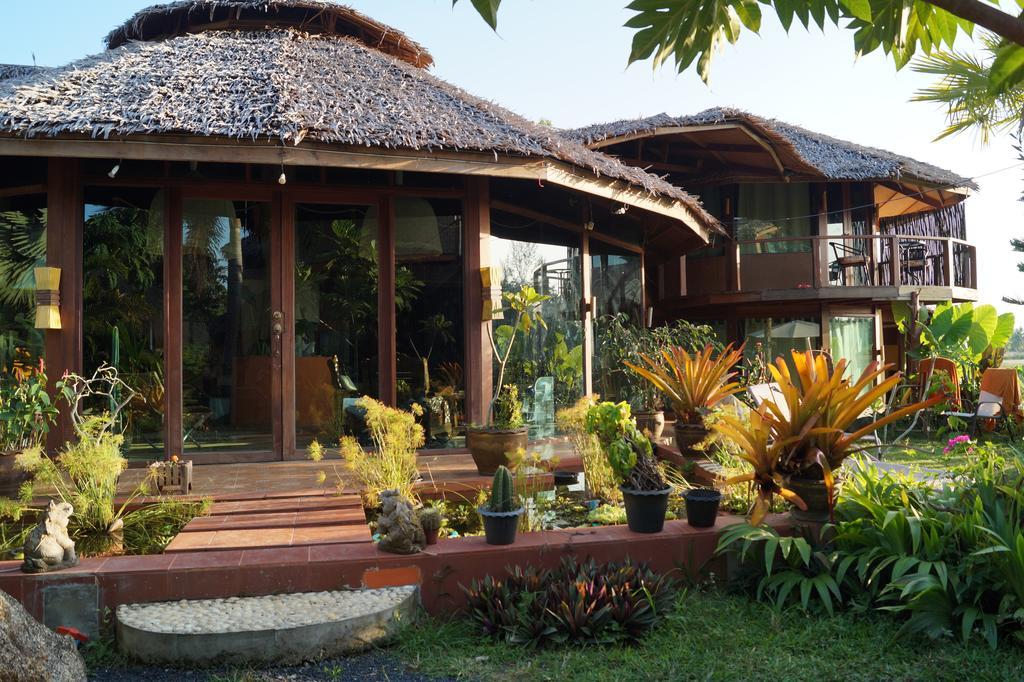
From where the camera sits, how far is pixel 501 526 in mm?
3893

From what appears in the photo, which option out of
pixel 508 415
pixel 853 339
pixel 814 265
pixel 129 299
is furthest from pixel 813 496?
pixel 853 339

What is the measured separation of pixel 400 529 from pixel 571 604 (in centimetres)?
94

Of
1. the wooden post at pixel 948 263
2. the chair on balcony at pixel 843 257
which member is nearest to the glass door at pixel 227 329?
the chair on balcony at pixel 843 257

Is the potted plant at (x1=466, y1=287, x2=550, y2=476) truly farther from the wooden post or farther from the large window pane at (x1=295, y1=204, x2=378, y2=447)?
the wooden post

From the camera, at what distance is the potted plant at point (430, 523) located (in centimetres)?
390

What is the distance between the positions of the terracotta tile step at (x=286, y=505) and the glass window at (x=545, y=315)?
265 cm

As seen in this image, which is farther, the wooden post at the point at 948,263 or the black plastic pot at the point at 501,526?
the wooden post at the point at 948,263

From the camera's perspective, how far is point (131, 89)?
5867 mm

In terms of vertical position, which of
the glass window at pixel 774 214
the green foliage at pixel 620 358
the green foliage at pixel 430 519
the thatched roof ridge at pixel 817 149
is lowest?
the green foliage at pixel 430 519

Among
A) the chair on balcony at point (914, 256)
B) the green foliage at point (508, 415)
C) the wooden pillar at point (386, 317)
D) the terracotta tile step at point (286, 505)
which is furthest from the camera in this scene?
the chair on balcony at point (914, 256)

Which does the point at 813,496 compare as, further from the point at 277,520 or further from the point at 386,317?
the point at 386,317

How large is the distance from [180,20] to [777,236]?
11.5 metres

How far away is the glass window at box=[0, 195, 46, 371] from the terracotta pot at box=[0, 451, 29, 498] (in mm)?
1605

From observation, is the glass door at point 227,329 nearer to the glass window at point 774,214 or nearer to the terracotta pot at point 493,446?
the terracotta pot at point 493,446
